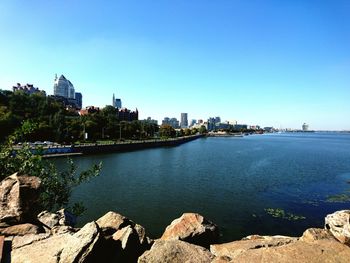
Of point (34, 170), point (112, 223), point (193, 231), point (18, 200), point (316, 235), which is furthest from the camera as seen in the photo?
point (34, 170)

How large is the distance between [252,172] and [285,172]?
690 centimetres

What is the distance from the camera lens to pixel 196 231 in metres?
14.7

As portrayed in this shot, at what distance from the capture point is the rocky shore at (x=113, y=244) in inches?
327

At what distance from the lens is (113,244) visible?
36.2 feet

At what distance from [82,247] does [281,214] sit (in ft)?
85.1

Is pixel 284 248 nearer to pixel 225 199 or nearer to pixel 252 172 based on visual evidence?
pixel 225 199

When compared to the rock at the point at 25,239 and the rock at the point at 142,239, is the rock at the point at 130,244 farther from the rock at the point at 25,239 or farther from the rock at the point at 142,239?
the rock at the point at 25,239

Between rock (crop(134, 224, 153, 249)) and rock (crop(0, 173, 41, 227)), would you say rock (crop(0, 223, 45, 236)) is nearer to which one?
rock (crop(0, 173, 41, 227))

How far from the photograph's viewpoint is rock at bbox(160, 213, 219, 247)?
1444 cm

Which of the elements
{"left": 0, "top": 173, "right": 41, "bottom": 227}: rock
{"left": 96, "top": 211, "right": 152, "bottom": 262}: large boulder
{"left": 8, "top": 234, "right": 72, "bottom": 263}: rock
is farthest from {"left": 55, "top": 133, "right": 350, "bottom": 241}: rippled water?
{"left": 8, "top": 234, "right": 72, "bottom": 263}: rock

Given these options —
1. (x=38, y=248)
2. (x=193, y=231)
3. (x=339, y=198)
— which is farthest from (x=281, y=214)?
(x=38, y=248)

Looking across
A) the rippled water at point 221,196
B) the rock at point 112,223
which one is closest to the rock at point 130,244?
the rock at point 112,223

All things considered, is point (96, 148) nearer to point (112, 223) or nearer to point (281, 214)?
point (281, 214)

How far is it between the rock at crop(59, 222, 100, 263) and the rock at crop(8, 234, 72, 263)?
320 mm
